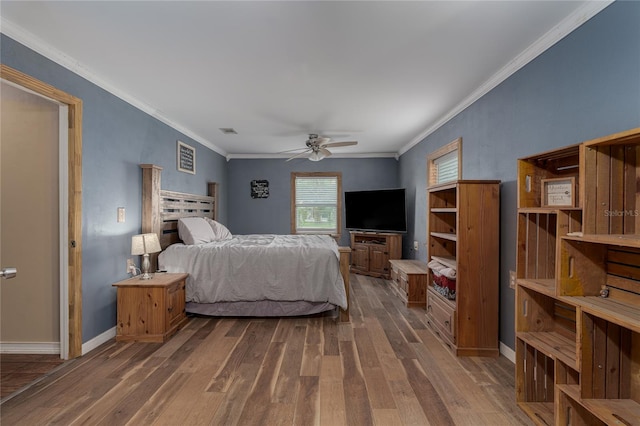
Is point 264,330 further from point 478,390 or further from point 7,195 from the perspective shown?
point 7,195

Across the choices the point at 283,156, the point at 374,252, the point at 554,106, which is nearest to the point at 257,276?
the point at 374,252

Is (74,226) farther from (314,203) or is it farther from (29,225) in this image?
(314,203)

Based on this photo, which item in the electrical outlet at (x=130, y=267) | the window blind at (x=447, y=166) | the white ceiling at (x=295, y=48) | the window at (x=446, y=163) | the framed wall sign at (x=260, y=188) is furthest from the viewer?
the framed wall sign at (x=260, y=188)

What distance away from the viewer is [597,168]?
1.43 metres

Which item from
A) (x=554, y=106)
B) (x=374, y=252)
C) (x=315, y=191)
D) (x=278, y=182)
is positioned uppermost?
(x=554, y=106)

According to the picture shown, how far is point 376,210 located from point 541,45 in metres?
3.93

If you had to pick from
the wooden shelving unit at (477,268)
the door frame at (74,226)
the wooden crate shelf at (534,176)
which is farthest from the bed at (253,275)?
the wooden crate shelf at (534,176)

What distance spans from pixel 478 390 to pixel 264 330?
2057 mm

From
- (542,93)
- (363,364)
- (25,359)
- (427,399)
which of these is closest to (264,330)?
(363,364)

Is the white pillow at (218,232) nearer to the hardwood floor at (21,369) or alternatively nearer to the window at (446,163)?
the hardwood floor at (21,369)

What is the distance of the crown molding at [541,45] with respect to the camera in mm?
1789

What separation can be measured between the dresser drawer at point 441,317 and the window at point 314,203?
3.46m

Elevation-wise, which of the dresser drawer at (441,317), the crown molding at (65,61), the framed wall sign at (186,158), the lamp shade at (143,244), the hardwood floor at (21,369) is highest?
the crown molding at (65,61)

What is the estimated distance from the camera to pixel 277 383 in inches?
87.7
